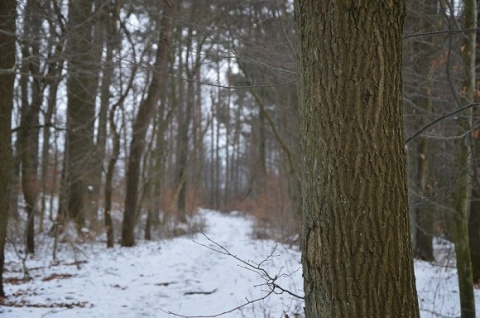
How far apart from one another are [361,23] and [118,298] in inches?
217

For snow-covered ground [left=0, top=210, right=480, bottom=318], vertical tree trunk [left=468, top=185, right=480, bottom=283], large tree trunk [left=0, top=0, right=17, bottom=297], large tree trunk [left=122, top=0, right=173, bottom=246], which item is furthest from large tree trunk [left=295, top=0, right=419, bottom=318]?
large tree trunk [left=122, top=0, right=173, bottom=246]

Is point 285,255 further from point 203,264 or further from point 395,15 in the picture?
point 395,15

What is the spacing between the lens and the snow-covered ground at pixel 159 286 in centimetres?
555

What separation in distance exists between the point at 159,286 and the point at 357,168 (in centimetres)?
599

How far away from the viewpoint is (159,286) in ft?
24.2

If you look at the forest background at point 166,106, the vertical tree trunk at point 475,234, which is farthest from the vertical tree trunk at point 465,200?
the vertical tree trunk at point 475,234

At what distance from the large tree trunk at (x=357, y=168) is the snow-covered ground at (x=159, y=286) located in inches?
56.8

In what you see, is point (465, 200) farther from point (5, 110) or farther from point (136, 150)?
point (136, 150)

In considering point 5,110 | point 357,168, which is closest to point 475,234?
point 357,168

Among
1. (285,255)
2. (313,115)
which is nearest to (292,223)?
(285,255)

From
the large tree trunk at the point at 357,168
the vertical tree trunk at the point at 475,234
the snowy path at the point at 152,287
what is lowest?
the snowy path at the point at 152,287

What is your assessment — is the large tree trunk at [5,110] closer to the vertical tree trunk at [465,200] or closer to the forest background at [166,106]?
the forest background at [166,106]

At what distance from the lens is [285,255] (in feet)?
36.2

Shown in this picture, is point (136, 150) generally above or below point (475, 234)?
above
